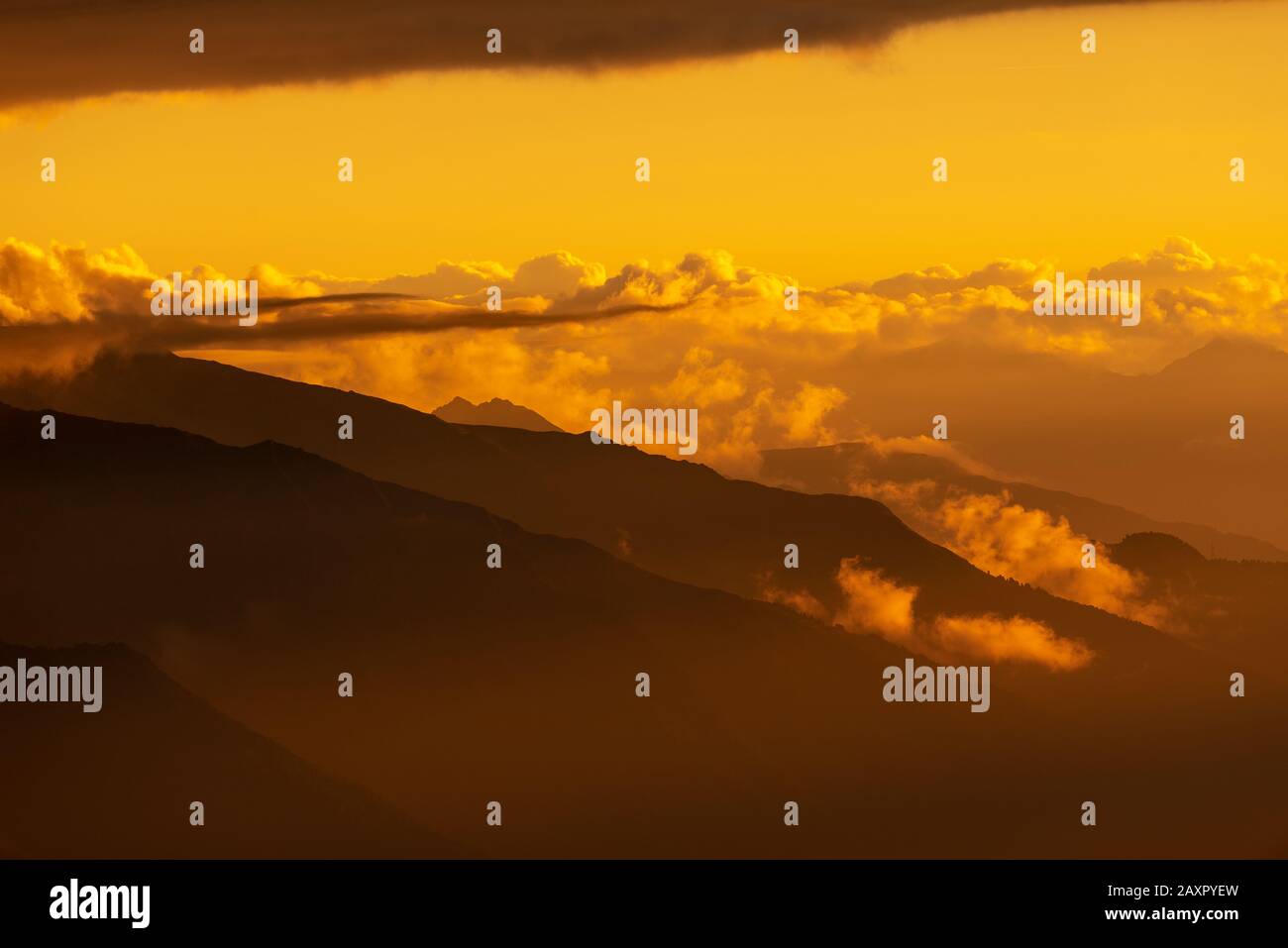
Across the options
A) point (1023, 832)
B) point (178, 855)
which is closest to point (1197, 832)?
point (1023, 832)

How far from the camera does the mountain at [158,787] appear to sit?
170 m

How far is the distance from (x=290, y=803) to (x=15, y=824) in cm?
3067

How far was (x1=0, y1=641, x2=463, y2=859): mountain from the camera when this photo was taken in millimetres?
169750

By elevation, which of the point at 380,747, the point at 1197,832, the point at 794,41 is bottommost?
the point at 1197,832

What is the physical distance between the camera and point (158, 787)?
180 meters
